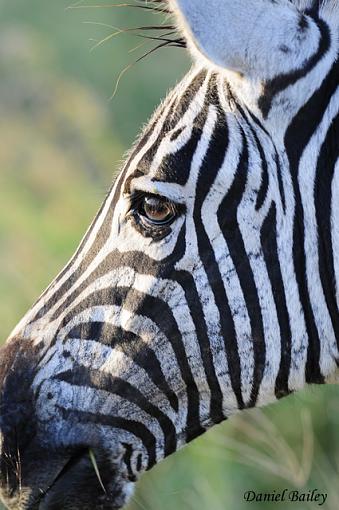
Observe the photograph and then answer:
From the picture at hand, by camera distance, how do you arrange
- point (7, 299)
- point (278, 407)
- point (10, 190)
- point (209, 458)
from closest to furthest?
point (209, 458) < point (278, 407) < point (7, 299) < point (10, 190)

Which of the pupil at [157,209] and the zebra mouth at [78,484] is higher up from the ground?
the pupil at [157,209]

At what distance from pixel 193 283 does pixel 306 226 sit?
415 millimetres

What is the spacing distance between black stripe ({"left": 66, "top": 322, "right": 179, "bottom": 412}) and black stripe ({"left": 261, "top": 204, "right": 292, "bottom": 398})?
40 cm

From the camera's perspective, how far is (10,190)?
15.0 metres

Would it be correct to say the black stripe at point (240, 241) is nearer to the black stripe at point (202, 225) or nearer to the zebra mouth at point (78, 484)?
the black stripe at point (202, 225)

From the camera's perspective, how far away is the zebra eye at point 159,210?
315 cm

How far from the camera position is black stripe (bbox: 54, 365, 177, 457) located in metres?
3.23

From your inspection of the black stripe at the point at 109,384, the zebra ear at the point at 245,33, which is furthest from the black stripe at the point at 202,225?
the black stripe at the point at 109,384

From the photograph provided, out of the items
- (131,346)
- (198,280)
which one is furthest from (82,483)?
(198,280)

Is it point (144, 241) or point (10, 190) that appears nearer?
point (144, 241)

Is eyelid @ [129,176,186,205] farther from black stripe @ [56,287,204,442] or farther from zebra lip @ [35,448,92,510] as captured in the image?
zebra lip @ [35,448,92,510]

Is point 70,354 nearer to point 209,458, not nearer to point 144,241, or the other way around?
point 144,241

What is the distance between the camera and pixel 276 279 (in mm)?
3109

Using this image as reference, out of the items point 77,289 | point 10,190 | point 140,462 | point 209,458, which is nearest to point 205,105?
point 77,289
